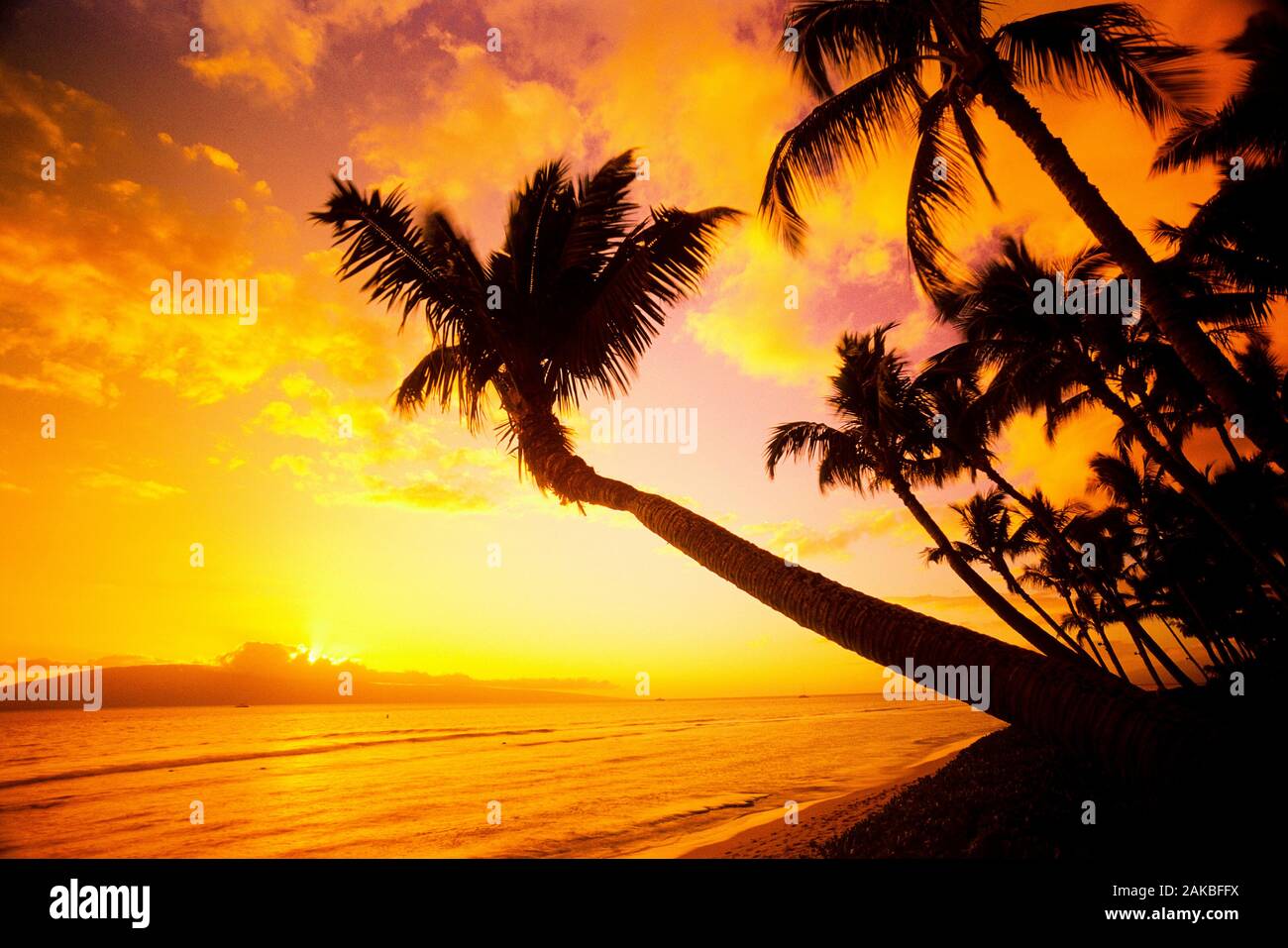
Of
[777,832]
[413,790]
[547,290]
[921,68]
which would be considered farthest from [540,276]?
[413,790]

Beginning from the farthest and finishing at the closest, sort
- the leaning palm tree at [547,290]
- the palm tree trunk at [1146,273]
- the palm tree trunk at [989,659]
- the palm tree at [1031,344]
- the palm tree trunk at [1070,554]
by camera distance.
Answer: the palm tree trunk at [1070,554], the palm tree at [1031,344], the leaning palm tree at [547,290], the palm tree trunk at [1146,273], the palm tree trunk at [989,659]

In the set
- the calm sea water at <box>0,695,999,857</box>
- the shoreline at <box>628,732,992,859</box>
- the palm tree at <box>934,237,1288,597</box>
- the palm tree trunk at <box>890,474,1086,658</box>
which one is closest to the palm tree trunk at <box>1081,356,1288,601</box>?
the palm tree at <box>934,237,1288,597</box>

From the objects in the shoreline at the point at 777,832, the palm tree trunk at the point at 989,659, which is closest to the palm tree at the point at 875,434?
the shoreline at the point at 777,832

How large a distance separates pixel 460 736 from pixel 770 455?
103 feet

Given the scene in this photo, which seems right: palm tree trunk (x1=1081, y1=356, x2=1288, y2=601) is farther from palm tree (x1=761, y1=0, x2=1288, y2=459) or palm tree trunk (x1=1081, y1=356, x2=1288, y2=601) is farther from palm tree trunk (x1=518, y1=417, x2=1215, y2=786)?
palm tree trunk (x1=518, y1=417, x2=1215, y2=786)

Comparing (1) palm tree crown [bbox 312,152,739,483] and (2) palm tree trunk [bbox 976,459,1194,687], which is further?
(2) palm tree trunk [bbox 976,459,1194,687]

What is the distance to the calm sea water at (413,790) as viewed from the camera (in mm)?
10109

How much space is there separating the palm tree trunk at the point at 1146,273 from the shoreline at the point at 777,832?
22.2 ft

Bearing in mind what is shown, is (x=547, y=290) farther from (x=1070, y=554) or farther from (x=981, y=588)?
(x=1070, y=554)

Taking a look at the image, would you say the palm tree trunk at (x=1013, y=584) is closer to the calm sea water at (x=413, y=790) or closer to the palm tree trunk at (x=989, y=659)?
the calm sea water at (x=413, y=790)

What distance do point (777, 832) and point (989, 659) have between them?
8500 millimetres

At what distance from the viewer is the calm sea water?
10.1m

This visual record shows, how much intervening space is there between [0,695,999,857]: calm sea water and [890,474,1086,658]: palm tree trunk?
6.27 meters
